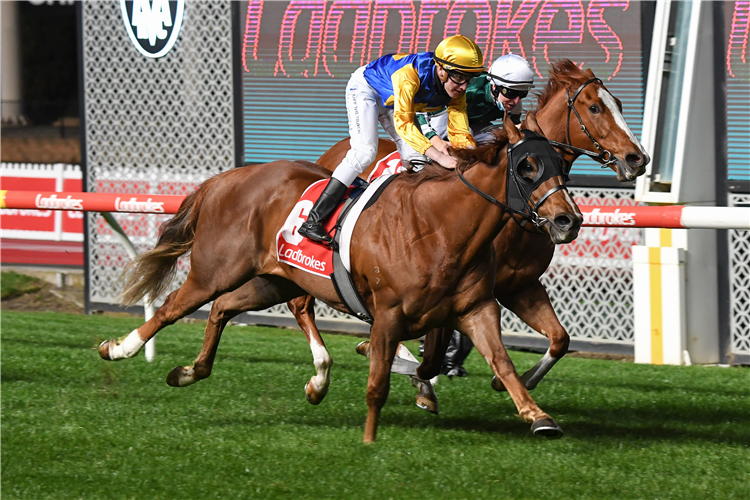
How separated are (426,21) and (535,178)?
4.17 metres

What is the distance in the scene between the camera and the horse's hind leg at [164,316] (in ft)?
17.2

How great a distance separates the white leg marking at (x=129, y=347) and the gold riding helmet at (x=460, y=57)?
6.87 ft

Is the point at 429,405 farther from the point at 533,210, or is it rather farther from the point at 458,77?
the point at 458,77

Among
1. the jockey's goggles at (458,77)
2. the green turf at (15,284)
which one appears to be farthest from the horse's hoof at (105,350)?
the green turf at (15,284)

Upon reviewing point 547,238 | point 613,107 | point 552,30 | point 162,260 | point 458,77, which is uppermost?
point 552,30

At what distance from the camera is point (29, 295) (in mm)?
10031

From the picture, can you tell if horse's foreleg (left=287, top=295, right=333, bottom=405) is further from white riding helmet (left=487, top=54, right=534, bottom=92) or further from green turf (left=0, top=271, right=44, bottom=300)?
green turf (left=0, top=271, right=44, bottom=300)

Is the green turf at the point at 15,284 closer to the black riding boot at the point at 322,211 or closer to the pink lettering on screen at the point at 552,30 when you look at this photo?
the pink lettering on screen at the point at 552,30

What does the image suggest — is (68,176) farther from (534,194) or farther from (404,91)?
(534,194)

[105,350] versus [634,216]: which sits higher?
[634,216]

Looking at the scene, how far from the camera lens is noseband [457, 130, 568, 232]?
3.85 meters

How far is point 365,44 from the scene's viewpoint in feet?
26.6

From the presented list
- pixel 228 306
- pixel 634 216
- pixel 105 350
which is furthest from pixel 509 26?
pixel 105 350

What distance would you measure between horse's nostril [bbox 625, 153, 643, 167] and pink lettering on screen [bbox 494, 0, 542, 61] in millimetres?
2805
